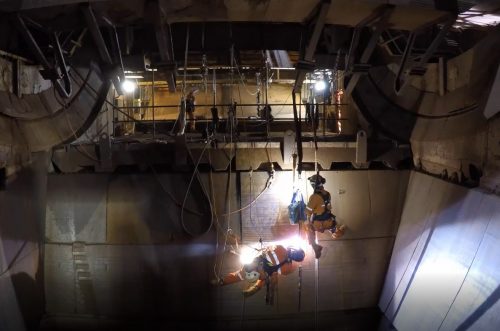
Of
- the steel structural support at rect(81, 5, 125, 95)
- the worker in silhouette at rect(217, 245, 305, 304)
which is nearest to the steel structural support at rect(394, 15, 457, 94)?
the worker in silhouette at rect(217, 245, 305, 304)

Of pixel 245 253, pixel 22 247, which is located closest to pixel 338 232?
pixel 245 253

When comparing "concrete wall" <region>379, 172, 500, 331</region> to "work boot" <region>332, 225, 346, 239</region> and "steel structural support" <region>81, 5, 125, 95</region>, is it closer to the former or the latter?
"work boot" <region>332, 225, 346, 239</region>

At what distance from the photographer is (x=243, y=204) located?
7.66 m

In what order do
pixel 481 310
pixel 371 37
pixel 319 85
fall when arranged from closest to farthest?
pixel 481 310 → pixel 371 37 → pixel 319 85

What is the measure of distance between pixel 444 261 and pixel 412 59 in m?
3.62

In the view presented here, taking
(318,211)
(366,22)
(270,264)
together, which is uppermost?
(366,22)

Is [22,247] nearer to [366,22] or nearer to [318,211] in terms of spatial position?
[318,211]

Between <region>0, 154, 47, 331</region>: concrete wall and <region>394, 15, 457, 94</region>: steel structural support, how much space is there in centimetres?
693

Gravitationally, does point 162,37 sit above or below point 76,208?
above

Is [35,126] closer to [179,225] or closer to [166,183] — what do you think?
[166,183]

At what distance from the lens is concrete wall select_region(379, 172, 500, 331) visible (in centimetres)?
495

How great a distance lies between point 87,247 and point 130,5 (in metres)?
4.93

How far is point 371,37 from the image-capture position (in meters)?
5.85

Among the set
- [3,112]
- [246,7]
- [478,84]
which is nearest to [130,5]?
[246,7]
